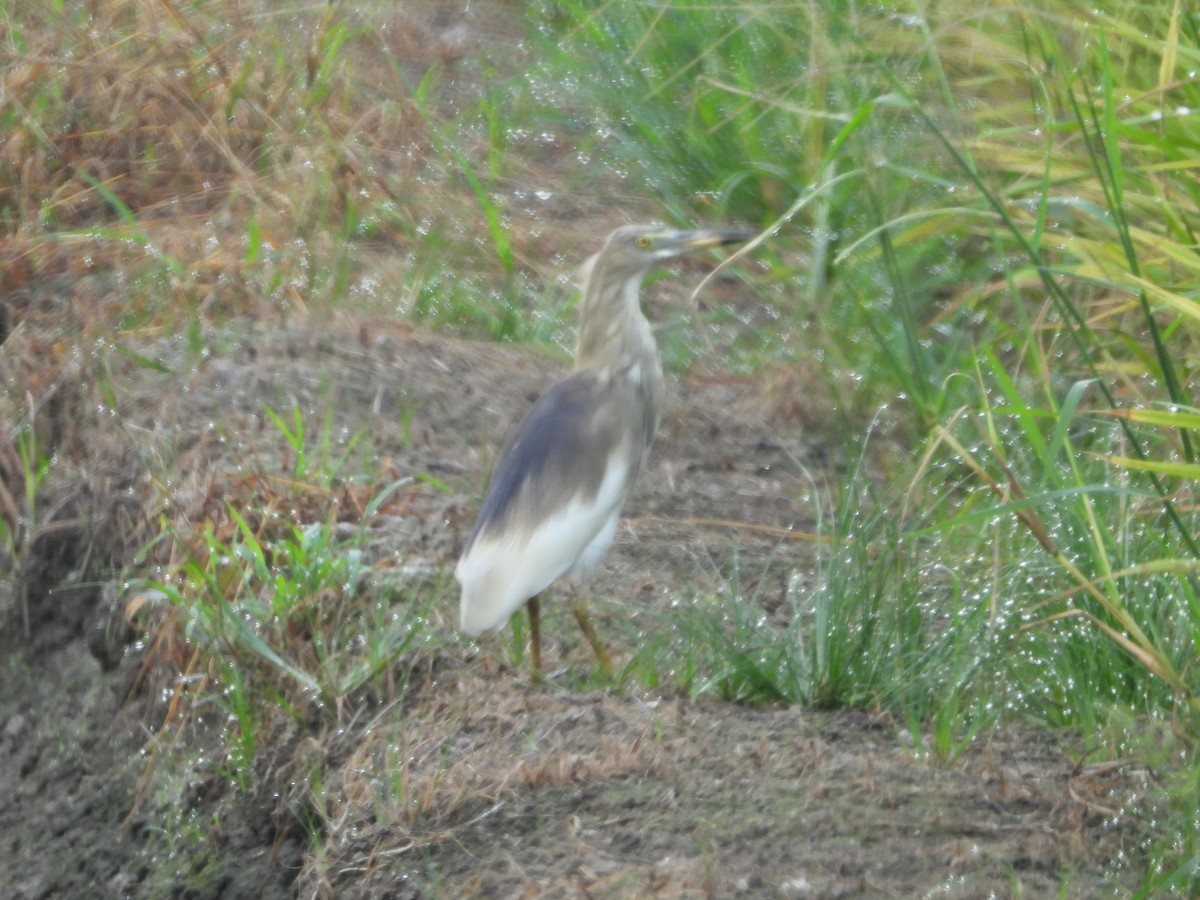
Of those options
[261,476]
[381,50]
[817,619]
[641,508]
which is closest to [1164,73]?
[817,619]

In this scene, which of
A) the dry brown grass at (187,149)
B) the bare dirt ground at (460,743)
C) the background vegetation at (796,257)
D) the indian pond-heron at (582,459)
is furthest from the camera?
the dry brown grass at (187,149)

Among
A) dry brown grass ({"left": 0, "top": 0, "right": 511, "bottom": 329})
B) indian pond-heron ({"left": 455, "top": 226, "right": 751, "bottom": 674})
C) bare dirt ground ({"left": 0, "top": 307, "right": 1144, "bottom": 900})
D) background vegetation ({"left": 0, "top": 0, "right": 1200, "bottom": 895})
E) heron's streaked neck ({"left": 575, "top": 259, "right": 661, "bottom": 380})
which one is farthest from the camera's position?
dry brown grass ({"left": 0, "top": 0, "right": 511, "bottom": 329})

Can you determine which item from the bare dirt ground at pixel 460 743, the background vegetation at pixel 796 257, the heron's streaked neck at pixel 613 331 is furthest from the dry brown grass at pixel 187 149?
Answer: the heron's streaked neck at pixel 613 331

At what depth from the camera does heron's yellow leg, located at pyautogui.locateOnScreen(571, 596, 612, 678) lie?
3.26m

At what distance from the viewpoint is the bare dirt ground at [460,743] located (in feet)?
8.38

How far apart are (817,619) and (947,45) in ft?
7.74

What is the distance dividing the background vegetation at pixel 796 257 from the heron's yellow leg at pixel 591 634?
0.39 ft

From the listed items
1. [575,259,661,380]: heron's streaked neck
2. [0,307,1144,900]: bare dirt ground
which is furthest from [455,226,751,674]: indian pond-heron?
[0,307,1144,900]: bare dirt ground

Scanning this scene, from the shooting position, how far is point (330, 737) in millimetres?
3051

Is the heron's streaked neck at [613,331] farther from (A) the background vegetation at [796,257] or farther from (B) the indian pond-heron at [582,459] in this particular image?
(A) the background vegetation at [796,257]

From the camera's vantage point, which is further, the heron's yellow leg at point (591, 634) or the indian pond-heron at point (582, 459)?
the heron's yellow leg at point (591, 634)

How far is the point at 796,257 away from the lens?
5125mm

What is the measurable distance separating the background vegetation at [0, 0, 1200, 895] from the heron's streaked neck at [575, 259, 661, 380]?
45cm

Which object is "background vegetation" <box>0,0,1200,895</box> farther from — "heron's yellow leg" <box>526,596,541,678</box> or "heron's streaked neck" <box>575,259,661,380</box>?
"heron's streaked neck" <box>575,259,661,380</box>
